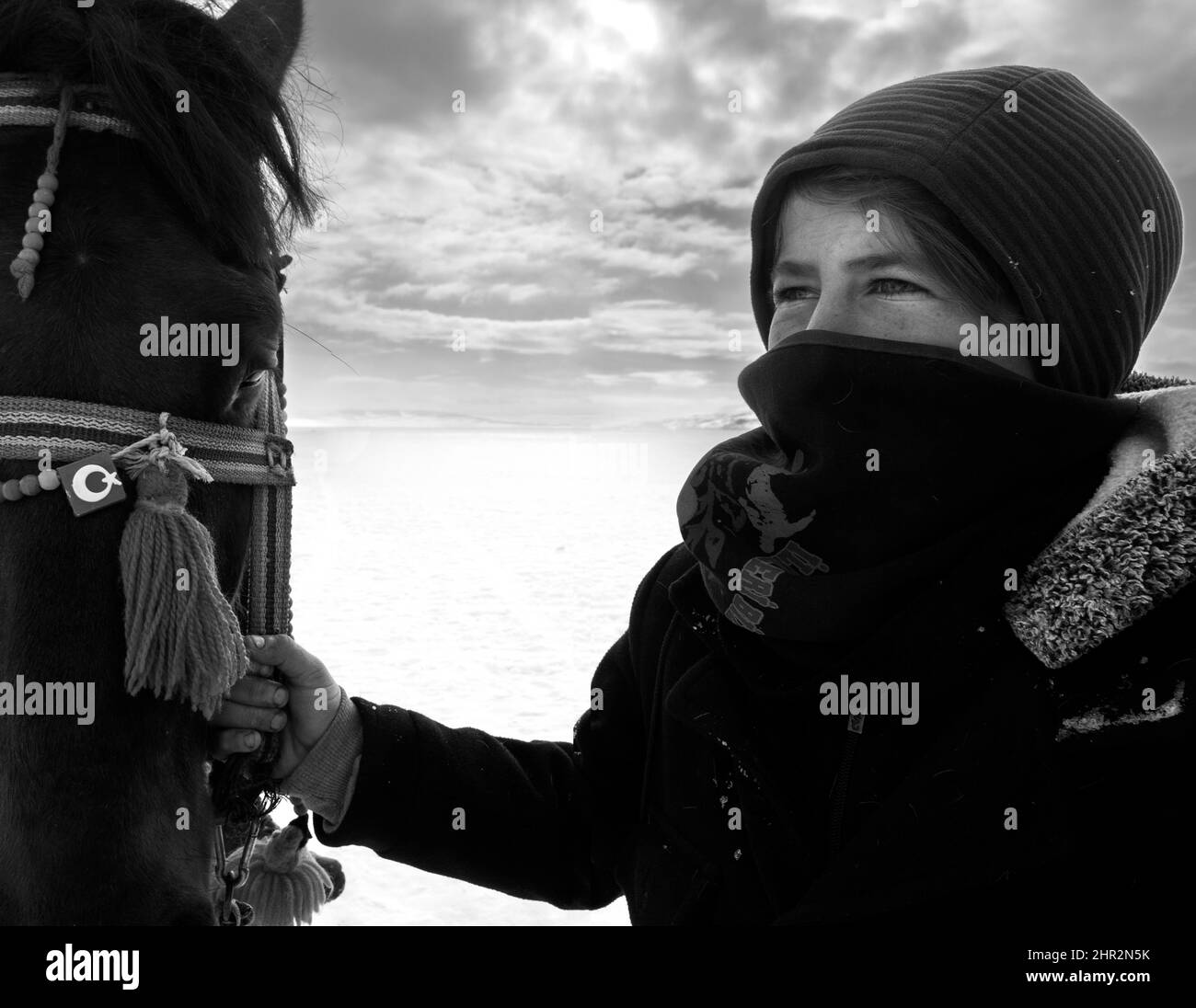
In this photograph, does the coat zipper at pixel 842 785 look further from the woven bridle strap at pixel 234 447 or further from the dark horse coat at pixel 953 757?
the woven bridle strap at pixel 234 447

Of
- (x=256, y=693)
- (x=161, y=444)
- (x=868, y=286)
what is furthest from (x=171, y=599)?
(x=868, y=286)

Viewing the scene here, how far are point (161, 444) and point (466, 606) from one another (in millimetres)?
8083

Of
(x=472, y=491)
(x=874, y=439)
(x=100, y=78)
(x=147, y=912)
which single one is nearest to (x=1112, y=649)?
(x=874, y=439)

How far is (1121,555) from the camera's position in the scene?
1.02m

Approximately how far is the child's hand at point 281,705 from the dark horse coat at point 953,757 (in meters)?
0.12

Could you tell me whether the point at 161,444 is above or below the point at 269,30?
below

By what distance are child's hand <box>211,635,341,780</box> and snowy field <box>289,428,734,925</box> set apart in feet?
3.82

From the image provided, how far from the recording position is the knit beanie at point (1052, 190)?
125 cm

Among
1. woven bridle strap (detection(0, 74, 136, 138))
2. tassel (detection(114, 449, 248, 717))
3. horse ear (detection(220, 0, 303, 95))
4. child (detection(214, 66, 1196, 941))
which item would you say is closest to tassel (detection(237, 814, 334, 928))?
child (detection(214, 66, 1196, 941))

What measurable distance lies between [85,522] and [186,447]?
0.63ft

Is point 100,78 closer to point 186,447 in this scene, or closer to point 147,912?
point 186,447

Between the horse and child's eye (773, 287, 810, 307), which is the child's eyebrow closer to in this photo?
child's eye (773, 287, 810, 307)

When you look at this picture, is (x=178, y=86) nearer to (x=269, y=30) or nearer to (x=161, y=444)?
(x=269, y=30)
